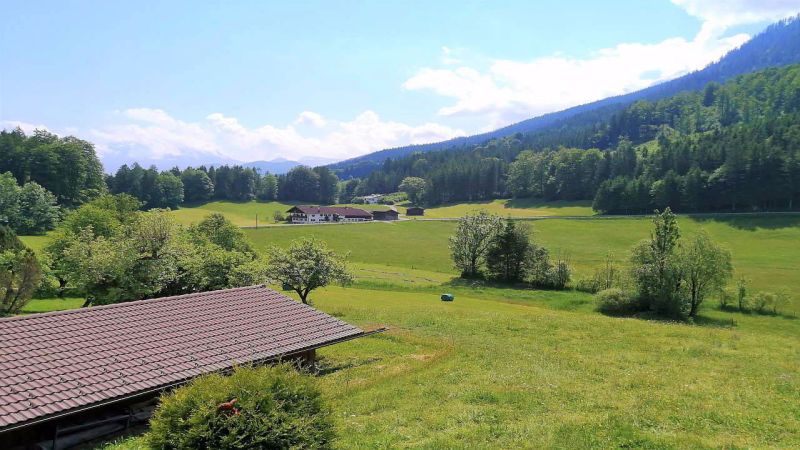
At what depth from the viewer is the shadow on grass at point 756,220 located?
94000 millimetres

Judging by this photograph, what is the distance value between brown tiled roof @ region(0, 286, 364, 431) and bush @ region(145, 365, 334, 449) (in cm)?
611

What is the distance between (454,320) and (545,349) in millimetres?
10417

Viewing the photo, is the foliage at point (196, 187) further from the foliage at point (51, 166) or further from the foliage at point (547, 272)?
the foliage at point (547, 272)

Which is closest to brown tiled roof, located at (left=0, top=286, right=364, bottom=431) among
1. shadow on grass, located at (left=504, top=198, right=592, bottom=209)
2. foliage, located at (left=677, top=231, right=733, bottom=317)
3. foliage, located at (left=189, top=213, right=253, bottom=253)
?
foliage, located at (left=189, top=213, right=253, bottom=253)

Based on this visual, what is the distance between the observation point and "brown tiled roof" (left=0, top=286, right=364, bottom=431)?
46.6ft

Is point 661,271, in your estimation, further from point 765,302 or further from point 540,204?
point 540,204

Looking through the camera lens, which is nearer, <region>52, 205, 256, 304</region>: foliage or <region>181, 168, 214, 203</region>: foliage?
<region>52, 205, 256, 304</region>: foliage

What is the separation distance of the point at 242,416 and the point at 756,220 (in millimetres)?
120370

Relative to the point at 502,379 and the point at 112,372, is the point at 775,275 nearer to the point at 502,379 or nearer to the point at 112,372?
the point at 502,379

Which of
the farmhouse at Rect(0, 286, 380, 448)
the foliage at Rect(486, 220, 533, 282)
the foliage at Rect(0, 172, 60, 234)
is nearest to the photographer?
the farmhouse at Rect(0, 286, 380, 448)

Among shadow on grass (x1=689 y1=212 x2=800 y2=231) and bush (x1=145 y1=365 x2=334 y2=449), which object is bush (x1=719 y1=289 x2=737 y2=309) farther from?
bush (x1=145 y1=365 x2=334 y2=449)

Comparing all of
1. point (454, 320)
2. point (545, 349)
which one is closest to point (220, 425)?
point (545, 349)

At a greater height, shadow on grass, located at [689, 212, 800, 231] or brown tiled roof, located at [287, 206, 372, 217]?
brown tiled roof, located at [287, 206, 372, 217]

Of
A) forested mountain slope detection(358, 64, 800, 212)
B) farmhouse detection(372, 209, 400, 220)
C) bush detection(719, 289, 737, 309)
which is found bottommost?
bush detection(719, 289, 737, 309)
